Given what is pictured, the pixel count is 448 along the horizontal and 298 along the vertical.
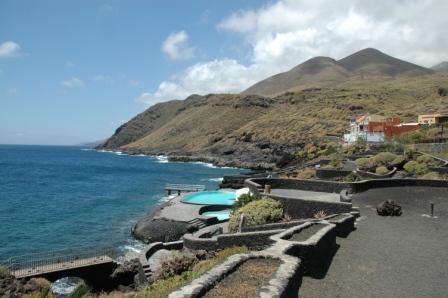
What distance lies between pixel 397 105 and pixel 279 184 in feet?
375

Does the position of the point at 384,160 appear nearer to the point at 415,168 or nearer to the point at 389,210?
the point at 415,168

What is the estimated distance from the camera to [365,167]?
125 ft

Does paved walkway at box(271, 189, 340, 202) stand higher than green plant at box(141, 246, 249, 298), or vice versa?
paved walkway at box(271, 189, 340, 202)

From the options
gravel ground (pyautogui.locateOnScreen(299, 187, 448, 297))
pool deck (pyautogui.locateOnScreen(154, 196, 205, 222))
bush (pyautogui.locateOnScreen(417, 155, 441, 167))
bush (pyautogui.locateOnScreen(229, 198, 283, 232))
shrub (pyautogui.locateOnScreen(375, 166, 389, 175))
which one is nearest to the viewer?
gravel ground (pyautogui.locateOnScreen(299, 187, 448, 297))

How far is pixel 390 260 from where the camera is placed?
503 inches

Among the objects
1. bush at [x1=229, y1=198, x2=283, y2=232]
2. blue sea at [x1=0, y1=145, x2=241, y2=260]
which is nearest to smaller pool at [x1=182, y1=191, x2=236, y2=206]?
blue sea at [x1=0, y1=145, x2=241, y2=260]

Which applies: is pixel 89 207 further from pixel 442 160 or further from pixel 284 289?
pixel 284 289

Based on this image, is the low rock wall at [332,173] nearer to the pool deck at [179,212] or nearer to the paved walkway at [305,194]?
the paved walkway at [305,194]

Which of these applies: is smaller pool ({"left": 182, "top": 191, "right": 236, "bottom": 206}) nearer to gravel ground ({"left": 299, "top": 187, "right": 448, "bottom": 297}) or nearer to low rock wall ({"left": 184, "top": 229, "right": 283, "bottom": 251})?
gravel ground ({"left": 299, "top": 187, "right": 448, "bottom": 297})

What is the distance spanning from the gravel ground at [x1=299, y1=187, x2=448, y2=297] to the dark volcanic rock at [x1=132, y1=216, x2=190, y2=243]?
14360mm

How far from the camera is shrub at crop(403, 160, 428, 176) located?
3328 centimetres

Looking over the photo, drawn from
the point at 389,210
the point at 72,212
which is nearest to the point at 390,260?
the point at 389,210

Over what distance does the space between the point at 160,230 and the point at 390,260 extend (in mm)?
20660

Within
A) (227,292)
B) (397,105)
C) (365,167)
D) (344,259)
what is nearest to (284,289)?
(227,292)
